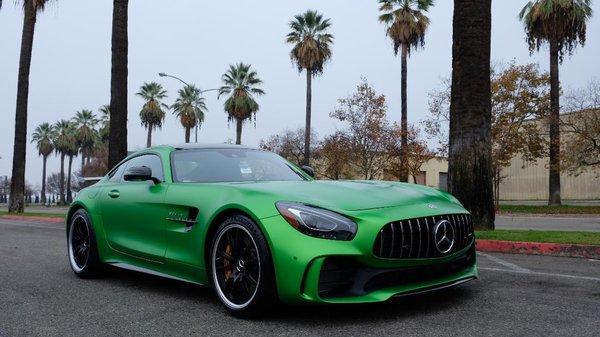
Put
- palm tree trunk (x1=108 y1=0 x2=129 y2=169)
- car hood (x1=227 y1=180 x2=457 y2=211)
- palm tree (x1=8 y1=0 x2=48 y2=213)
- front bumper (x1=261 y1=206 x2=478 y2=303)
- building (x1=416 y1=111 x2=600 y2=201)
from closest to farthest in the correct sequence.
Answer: front bumper (x1=261 y1=206 x2=478 y2=303)
car hood (x1=227 y1=180 x2=457 y2=211)
palm tree trunk (x1=108 y1=0 x2=129 y2=169)
palm tree (x1=8 y1=0 x2=48 y2=213)
building (x1=416 y1=111 x2=600 y2=201)

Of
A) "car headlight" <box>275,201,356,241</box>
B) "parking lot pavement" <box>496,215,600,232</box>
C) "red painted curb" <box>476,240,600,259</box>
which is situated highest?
"car headlight" <box>275,201,356,241</box>

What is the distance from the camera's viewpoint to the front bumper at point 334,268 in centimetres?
356

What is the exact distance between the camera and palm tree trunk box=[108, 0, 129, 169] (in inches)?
620

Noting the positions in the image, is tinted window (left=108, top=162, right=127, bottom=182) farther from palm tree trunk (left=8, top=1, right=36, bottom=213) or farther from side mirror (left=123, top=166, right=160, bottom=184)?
palm tree trunk (left=8, top=1, right=36, bottom=213)

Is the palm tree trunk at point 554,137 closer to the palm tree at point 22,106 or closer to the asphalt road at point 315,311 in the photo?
the palm tree at point 22,106

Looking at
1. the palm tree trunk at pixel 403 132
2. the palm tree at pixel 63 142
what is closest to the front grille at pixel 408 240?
the palm tree trunk at pixel 403 132

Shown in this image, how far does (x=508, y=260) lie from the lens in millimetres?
6926

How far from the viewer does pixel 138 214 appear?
511 cm

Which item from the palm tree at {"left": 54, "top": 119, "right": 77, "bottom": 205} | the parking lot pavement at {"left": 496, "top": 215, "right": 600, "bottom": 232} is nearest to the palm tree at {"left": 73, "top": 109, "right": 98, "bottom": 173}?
the palm tree at {"left": 54, "top": 119, "right": 77, "bottom": 205}

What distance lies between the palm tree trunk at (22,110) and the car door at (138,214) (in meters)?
23.1

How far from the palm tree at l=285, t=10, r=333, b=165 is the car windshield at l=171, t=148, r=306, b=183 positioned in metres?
35.2

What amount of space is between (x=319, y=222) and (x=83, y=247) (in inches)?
137

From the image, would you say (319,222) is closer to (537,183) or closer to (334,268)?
(334,268)

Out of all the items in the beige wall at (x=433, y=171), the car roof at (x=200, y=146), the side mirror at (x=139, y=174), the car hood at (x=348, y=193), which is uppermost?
the beige wall at (x=433, y=171)
